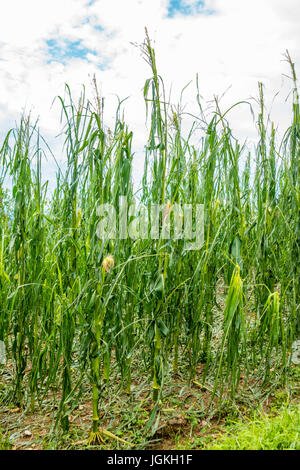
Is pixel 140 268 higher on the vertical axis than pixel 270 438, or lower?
higher

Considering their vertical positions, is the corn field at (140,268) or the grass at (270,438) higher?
the corn field at (140,268)

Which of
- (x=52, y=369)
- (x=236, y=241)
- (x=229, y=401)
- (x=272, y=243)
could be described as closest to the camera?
(x=52, y=369)

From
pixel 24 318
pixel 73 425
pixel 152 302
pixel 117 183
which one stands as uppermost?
pixel 117 183

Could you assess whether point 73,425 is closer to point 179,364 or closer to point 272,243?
point 179,364

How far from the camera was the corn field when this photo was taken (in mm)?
1603

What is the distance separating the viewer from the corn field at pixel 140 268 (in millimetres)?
1603

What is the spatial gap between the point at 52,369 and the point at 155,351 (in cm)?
44

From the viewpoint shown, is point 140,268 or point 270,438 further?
point 140,268

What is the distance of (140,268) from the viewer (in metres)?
2.20

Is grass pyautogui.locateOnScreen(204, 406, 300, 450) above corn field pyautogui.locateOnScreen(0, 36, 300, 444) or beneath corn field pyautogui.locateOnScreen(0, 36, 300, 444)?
beneath

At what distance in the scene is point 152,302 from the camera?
1.74 m
